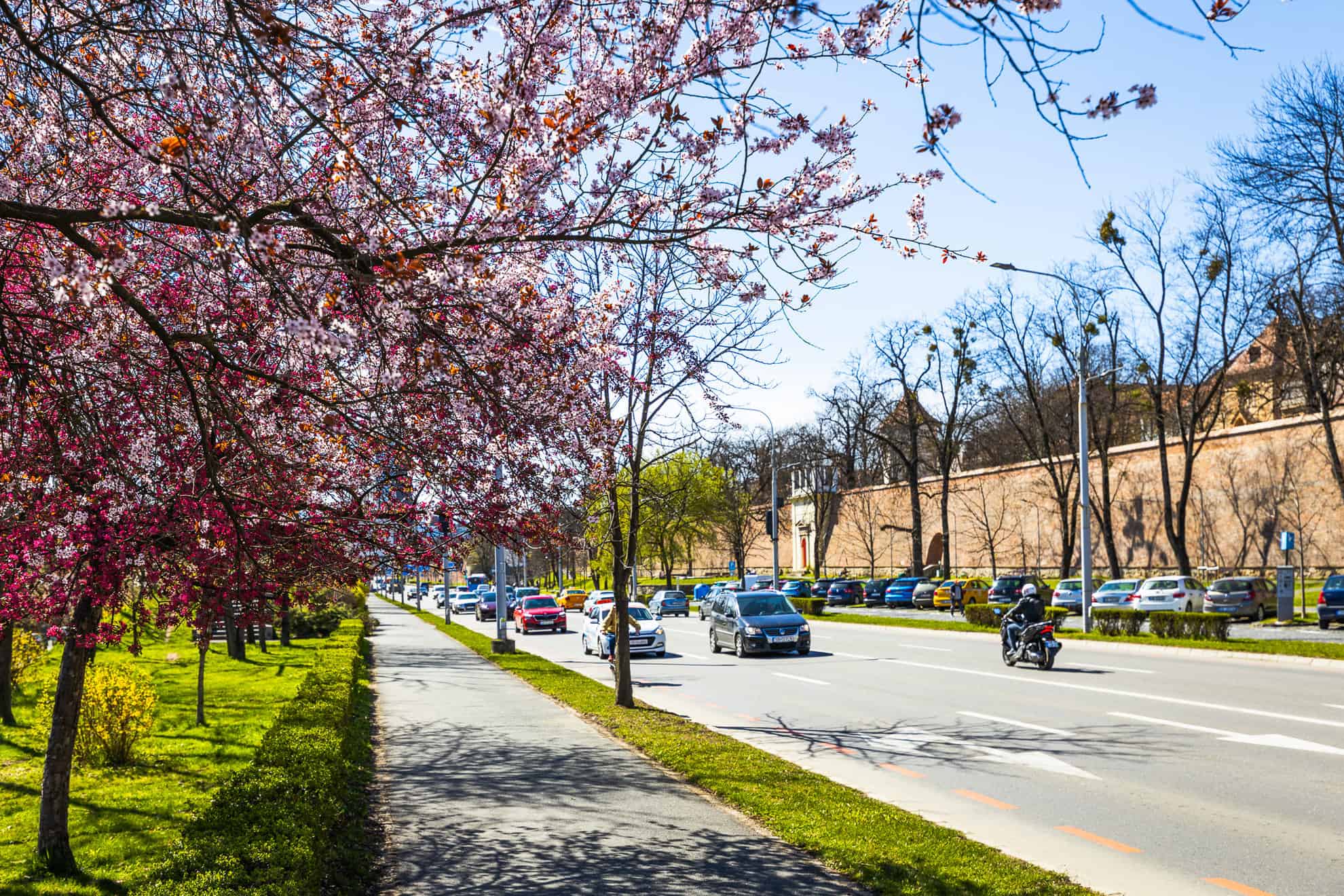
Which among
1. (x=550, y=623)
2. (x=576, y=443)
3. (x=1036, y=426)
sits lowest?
(x=550, y=623)

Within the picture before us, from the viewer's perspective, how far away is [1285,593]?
3186cm

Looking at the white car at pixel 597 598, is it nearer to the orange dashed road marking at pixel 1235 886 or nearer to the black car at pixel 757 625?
the black car at pixel 757 625

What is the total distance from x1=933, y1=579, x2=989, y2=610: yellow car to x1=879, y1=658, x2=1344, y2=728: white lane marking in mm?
26431

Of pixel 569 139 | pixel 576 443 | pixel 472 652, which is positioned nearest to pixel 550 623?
pixel 472 652

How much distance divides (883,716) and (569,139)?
10.9 meters

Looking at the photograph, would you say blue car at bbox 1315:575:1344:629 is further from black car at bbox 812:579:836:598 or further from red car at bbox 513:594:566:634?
black car at bbox 812:579:836:598

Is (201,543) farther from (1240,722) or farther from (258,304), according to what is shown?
(1240,722)

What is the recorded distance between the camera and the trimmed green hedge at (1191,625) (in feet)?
78.7

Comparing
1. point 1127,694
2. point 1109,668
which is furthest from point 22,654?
point 1109,668

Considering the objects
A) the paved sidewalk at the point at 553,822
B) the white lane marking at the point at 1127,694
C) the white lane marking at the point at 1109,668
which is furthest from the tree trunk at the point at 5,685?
the white lane marking at the point at 1109,668

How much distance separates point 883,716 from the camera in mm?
14742

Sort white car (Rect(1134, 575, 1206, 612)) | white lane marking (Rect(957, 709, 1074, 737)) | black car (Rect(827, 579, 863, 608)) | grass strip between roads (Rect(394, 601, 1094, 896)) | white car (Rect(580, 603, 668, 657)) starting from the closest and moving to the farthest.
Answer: grass strip between roads (Rect(394, 601, 1094, 896)) < white lane marking (Rect(957, 709, 1074, 737)) < white car (Rect(580, 603, 668, 657)) < white car (Rect(1134, 575, 1206, 612)) < black car (Rect(827, 579, 863, 608))

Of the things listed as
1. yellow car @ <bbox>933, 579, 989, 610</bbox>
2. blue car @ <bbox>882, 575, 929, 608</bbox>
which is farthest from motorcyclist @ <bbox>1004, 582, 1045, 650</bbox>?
blue car @ <bbox>882, 575, 929, 608</bbox>

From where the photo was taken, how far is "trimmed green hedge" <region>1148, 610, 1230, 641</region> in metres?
24.0
